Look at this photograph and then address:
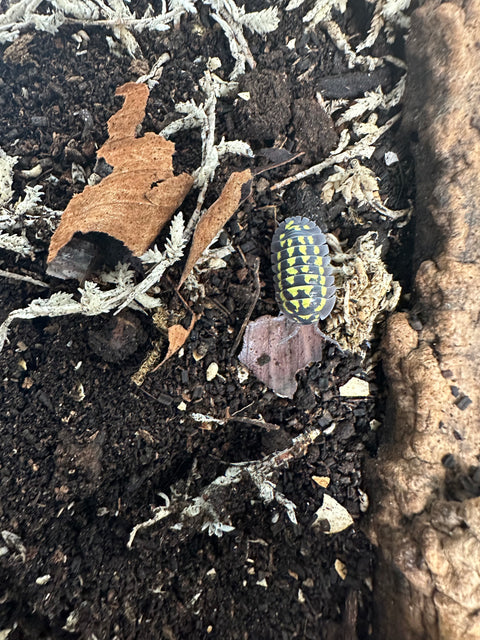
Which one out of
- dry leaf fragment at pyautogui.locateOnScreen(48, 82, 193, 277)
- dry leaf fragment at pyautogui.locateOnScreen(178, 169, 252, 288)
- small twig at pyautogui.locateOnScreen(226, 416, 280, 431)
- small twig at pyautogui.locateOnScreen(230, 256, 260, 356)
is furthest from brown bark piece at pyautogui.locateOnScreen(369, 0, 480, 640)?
dry leaf fragment at pyautogui.locateOnScreen(48, 82, 193, 277)

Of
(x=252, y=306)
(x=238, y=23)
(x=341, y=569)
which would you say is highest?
(x=238, y=23)

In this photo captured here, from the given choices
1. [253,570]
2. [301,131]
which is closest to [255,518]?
[253,570]

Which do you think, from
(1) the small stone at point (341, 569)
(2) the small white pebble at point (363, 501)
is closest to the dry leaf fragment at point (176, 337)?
(2) the small white pebble at point (363, 501)

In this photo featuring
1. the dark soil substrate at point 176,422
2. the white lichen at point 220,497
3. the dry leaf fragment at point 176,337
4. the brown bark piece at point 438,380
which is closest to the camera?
the brown bark piece at point 438,380

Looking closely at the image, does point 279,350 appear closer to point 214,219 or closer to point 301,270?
point 301,270

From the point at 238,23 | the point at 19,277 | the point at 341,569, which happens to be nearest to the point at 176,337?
the point at 19,277

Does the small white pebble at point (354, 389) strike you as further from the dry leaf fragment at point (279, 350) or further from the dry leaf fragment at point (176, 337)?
the dry leaf fragment at point (176, 337)

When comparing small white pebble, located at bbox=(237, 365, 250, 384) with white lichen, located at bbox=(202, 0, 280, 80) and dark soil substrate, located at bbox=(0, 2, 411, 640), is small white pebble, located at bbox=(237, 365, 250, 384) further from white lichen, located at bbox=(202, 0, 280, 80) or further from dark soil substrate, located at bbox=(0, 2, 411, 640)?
white lichen, located at bbox=(202, 0, 280, 80)
